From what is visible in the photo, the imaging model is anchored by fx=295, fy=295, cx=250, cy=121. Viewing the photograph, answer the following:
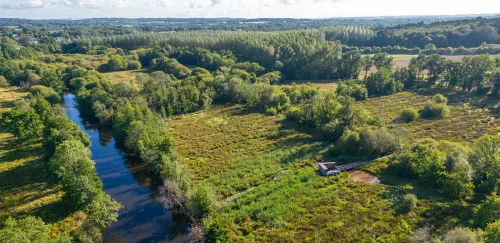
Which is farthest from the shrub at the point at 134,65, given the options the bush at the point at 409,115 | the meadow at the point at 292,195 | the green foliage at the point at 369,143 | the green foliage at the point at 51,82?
the green foliage at the point at 369,143

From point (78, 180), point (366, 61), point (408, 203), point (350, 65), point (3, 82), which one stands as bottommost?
point (408, 203)

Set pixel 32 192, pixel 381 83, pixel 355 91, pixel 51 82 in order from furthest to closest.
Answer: pixel 51 82
pixel 381 83
pixel 355 91
pixel 32 192

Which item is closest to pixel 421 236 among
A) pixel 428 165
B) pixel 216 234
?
pixel 428 165

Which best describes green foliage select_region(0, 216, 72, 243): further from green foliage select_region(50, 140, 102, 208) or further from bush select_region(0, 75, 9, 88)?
bush select_region(0, 75, 9, 88)

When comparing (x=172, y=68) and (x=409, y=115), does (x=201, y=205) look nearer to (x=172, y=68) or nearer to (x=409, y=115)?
(x=409, y=115)

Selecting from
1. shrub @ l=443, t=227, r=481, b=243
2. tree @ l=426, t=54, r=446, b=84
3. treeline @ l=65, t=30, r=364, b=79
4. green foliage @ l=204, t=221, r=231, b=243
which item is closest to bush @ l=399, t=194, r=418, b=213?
shrub @ l=443, t=227, r=481, b=243

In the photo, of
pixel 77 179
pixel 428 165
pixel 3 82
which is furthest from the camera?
pixel 3 82
